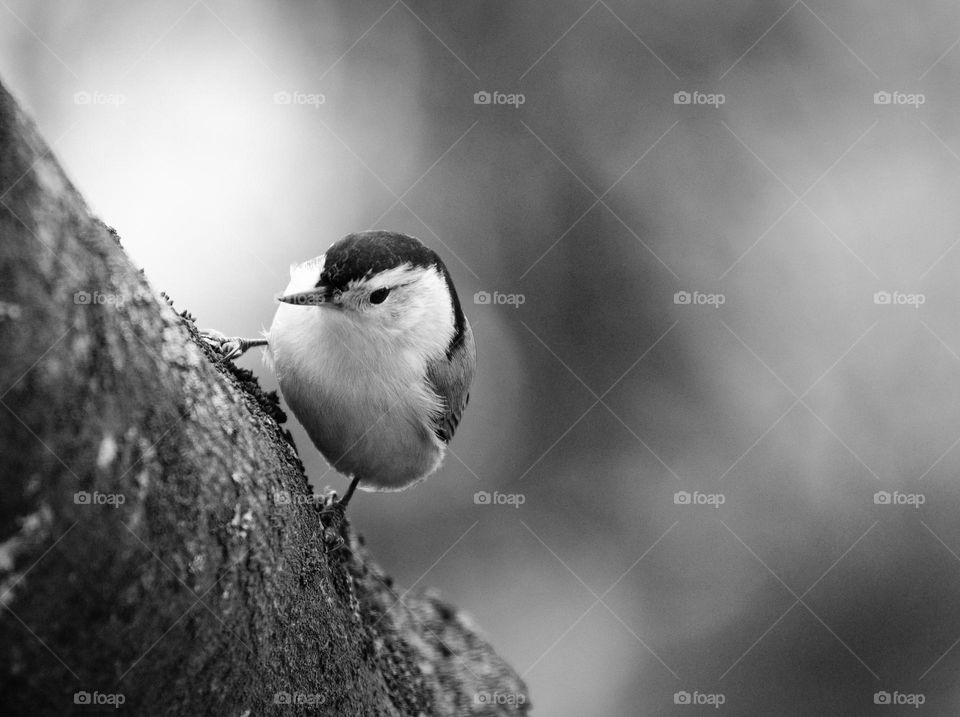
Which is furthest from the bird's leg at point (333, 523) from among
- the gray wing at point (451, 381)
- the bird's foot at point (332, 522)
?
the gray wing at point (451, 381)

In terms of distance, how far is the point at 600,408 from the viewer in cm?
486

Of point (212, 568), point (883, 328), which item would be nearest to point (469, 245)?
point (883, 328)

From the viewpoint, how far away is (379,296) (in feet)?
8.97

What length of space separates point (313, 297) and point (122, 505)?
124 cm

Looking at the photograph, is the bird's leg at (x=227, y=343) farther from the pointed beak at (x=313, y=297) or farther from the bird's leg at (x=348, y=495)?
the bird's leg at (x=348, y=495)

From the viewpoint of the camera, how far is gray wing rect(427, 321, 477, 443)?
3.04 m

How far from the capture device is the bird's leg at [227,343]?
7.71 feet

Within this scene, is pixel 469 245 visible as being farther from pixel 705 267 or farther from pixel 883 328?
pixel 883 328

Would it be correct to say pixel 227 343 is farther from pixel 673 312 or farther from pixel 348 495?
pixel 673 312

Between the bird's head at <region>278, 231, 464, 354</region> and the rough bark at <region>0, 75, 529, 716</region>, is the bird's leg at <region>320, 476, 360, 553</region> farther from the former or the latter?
the bird's head at <region>278, 231, 464, 354</region>

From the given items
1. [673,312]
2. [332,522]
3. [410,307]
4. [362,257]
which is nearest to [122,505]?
[332,522]

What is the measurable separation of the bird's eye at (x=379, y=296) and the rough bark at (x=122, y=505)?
2.89ft

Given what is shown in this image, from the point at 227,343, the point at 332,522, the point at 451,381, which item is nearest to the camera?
the point at 332,522

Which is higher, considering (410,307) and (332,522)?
(410,307)
